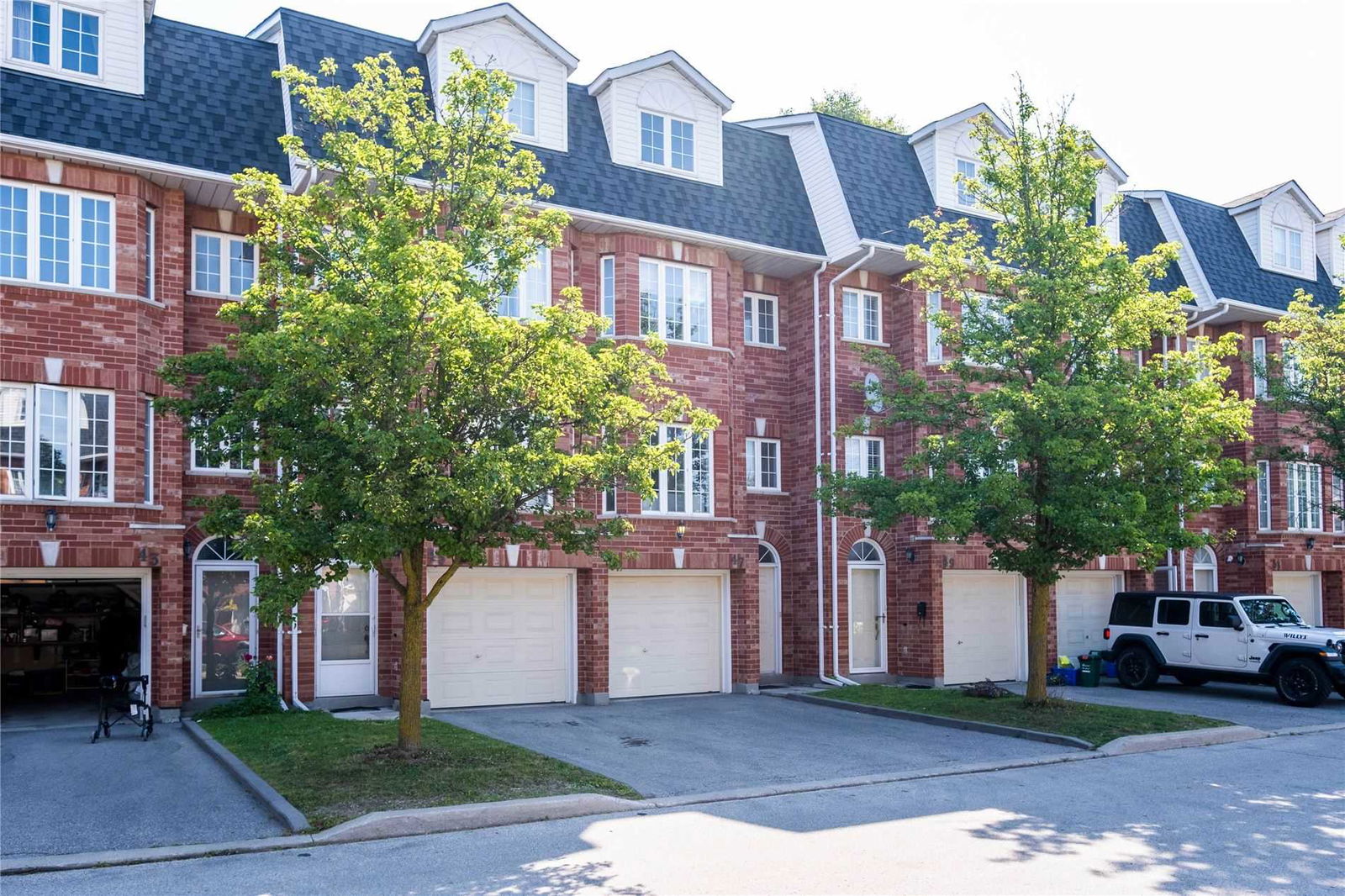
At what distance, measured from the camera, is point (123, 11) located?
17.6 meters

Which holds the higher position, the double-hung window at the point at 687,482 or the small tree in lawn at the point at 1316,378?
the small tree in lawn at the point at 1316,378

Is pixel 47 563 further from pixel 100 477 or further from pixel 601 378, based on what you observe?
pixel 601 378

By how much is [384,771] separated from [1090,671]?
1608 cm

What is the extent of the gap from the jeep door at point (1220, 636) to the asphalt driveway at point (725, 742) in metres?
7.51

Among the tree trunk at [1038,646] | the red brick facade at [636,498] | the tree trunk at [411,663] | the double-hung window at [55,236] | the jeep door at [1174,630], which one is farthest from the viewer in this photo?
the jeep door at [1174,630]

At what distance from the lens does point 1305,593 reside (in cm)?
2938

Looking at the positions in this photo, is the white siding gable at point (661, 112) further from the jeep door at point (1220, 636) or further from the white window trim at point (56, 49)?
the jeep door at point (1220, 636)

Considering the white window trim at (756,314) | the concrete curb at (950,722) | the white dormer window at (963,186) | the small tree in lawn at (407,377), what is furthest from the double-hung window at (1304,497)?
the small tree in lawn at (407,377)

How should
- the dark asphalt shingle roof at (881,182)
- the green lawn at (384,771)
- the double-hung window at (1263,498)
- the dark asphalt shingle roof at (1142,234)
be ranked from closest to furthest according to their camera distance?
1. the green lawn at (384,771)
2. the dark asphalt shingle roof at (881,182)
3. the dark asphalt shingle roof at (1142,234)
4. the double-hung window at (1263,498)

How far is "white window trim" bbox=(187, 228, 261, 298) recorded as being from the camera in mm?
18047

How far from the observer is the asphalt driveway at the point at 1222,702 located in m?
18.4

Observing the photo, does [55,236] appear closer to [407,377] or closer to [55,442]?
[55,442]

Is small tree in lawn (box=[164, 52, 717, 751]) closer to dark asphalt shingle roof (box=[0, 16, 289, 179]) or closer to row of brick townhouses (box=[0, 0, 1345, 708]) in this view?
row of brick townhouses (box=[0, 0, 1345, 708])

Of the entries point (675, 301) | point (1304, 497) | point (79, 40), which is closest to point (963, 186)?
point (675, 301)
